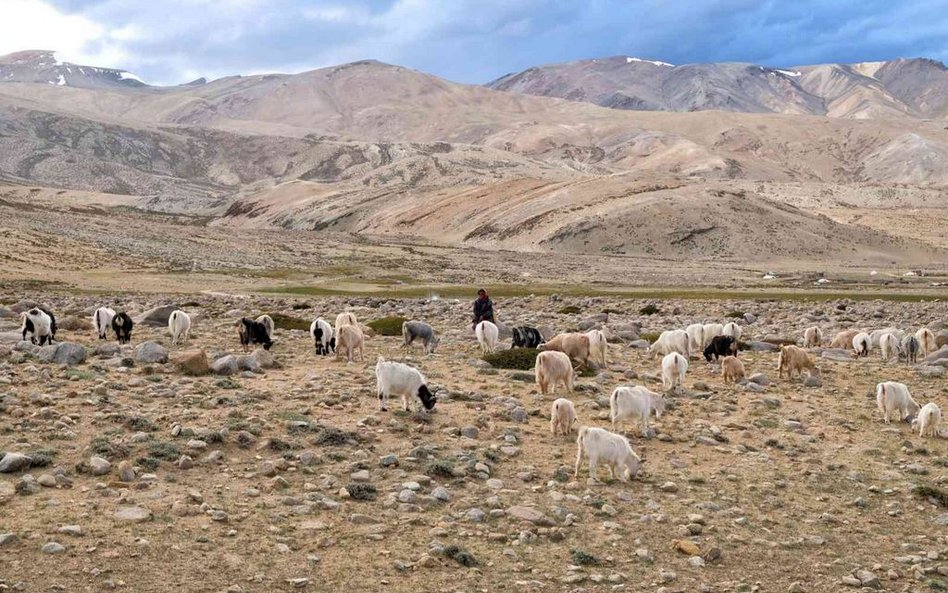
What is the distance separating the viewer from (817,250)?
120 metres

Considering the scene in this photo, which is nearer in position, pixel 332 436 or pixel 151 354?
pixel 332 436

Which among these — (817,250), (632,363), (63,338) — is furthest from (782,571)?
(817,250)

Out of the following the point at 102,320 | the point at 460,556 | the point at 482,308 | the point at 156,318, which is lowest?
the point at 460,556

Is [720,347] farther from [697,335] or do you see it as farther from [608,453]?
[608,453]

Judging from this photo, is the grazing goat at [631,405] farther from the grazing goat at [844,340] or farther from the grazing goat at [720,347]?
the grazing goat at [844,340]

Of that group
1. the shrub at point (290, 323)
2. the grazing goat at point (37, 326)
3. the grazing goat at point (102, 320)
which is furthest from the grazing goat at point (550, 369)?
the shrub at point (290, 323)

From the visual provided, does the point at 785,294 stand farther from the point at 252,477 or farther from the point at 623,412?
the point at 252,477

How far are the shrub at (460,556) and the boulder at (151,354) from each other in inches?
424

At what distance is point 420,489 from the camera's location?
12047 mm

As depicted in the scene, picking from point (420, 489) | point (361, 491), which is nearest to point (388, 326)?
point (420, 489)

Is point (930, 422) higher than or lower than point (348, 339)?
lower

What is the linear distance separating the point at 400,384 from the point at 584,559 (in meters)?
6.32

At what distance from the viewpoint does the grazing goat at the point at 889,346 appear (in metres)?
26.6

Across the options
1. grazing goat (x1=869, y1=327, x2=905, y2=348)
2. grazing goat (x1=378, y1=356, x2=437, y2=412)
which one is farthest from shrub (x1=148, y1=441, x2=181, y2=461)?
grazing goat (x1=869, y1=327, x2=905, y2=348)
